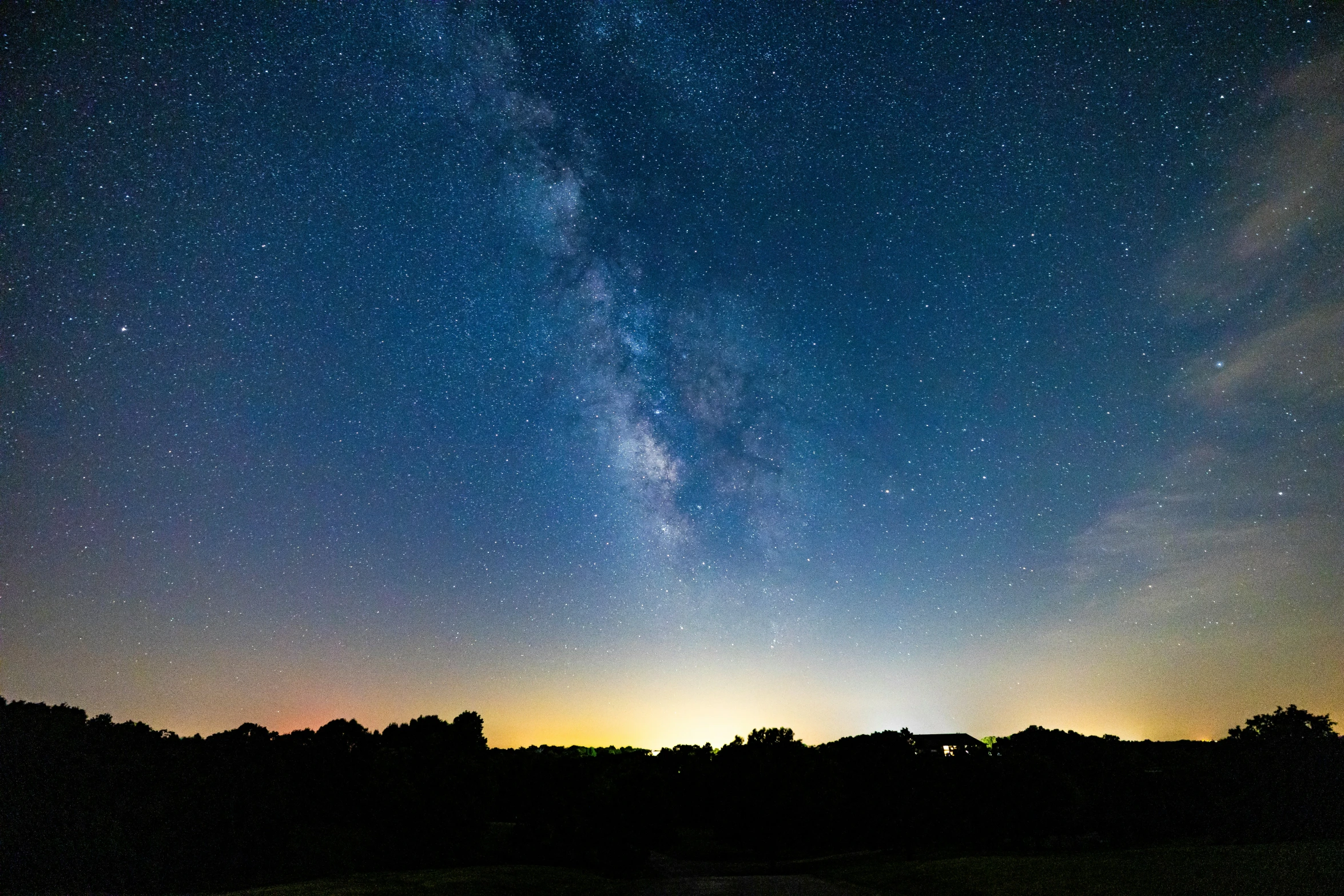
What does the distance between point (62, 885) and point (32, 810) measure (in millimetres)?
5467

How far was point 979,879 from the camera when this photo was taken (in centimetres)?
4350

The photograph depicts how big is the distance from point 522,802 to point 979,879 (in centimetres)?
5326

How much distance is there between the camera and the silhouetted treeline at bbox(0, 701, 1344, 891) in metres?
52.3

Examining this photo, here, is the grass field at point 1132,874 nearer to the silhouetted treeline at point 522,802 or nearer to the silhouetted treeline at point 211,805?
the silhouetted treeline at point 522,802

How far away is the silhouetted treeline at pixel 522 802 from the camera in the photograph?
5228 cm

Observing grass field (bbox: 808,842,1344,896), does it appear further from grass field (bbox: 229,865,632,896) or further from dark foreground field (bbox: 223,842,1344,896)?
grass field (bbox: 229,865,632,896)

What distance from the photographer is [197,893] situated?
48.3 metres

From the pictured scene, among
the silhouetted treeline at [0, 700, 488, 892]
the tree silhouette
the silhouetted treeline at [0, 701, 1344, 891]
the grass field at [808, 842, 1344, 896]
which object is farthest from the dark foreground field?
the tree silhouette

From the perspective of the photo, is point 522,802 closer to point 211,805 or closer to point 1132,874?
point 211,805

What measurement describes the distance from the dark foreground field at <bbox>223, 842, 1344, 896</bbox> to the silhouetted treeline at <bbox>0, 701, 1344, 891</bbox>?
1066 centimetres

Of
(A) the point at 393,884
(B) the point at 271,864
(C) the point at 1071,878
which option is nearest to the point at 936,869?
(C) the point at 1071,878

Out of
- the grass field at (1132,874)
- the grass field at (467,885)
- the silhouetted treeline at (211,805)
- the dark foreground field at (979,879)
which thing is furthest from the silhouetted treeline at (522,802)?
the grass field at (1132,874)

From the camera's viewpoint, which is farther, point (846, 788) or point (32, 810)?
point (846, 788)

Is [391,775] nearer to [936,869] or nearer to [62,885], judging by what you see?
[62,885]
